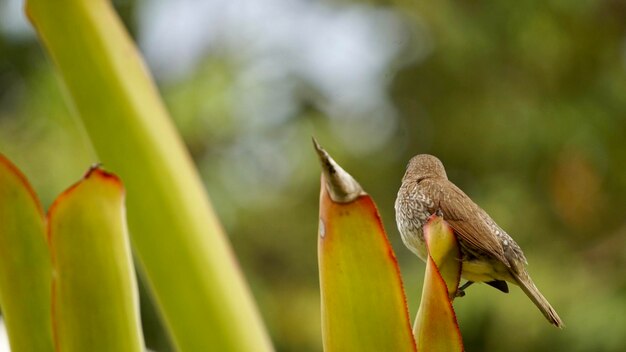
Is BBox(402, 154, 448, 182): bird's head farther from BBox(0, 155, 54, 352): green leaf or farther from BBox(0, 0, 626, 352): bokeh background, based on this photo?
BBox(0, 0, 626, 352): bokeh background

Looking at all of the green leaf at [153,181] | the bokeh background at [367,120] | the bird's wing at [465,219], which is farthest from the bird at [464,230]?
the bokeh background at [367,120]

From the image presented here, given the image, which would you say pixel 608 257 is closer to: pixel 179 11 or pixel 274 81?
pixel 274 81

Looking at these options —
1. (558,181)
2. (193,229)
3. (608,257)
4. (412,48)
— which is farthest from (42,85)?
(193,229)

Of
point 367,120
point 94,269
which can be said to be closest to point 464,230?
point 94,269

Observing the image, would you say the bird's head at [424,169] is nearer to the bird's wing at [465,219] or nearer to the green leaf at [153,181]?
the bird's wing at [465,219]

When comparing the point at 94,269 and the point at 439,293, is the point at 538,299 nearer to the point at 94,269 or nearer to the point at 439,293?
the point at 439,293
